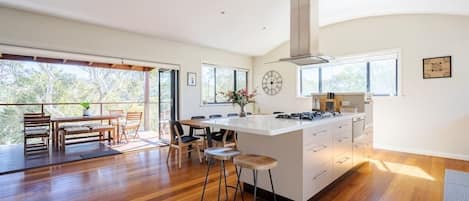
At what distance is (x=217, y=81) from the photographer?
261 inches

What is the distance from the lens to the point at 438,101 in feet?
14.4

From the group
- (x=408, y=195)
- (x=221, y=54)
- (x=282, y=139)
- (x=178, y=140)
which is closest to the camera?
(x=282, y=139)

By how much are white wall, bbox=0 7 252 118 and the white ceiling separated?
0.17 meters

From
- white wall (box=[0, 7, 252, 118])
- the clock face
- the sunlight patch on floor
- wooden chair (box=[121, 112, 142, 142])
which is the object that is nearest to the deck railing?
wooden chair (box=[121, 112, 142, 142])

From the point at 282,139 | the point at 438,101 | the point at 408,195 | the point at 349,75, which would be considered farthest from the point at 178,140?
the point at 438,101

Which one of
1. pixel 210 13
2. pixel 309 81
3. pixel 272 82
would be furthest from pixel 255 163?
pixel 272 82

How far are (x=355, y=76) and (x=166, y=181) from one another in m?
4.84

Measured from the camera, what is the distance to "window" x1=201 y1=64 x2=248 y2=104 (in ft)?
20.7

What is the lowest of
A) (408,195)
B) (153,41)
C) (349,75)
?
(408,195)

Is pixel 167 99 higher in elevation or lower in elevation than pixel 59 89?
lower

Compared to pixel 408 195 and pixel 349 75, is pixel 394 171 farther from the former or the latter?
pixel 349 75

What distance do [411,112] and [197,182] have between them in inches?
176

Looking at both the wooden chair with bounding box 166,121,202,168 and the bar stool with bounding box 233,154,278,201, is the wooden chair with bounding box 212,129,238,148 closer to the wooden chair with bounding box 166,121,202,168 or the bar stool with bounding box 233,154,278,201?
the wooden chair with bounding box 166,121,202,168

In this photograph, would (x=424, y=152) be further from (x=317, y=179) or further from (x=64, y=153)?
(x=64, y=153)
